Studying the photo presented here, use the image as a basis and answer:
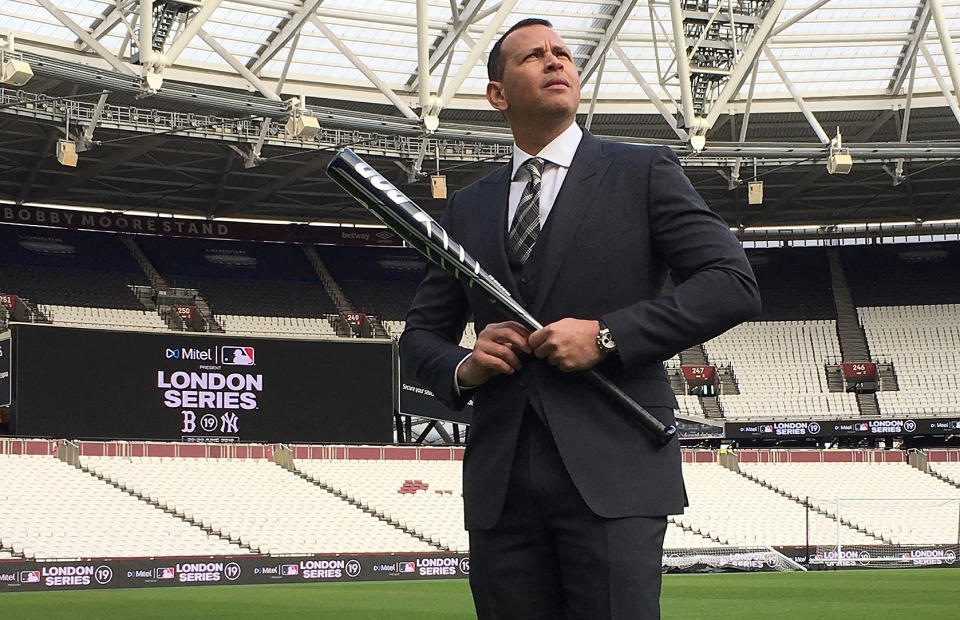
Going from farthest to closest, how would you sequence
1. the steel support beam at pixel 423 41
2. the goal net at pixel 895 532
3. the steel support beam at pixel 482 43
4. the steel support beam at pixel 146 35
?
the goal net at pixel 895 532 < the steel support beam at pixel 482 43 < the steel support beam at pixel 423 41 < the steel support beam at pixel 146 35

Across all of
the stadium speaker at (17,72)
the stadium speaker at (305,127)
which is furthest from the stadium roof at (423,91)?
the stadium speaker at (17,72)

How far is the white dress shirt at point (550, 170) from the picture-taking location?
346cm

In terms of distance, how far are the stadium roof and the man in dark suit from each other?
74.8 ft

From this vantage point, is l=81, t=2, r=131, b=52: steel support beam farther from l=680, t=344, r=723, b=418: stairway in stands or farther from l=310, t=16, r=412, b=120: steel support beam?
l=680, t=344, r=723, b=418: stairway in stands

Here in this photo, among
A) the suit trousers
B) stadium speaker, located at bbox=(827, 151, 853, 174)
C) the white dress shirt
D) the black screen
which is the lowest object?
the suit trousers

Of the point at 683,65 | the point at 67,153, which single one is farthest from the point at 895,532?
the point at 67,153

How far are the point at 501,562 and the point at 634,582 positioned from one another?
36 centimetres

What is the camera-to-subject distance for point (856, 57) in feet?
131

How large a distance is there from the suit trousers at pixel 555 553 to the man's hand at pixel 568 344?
21 cm

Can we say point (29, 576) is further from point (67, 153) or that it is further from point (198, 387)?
point (67, 153)

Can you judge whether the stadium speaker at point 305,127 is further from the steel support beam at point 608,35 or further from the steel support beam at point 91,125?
the steel support beam at point 608,35

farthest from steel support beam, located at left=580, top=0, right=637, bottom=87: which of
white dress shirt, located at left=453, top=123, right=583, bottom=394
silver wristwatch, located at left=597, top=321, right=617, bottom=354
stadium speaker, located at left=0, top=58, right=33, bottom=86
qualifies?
silver wristwatch, located at left=597, top=321, right=617, bottom=354

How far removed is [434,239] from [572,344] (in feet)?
1.47

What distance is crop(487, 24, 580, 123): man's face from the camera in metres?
3.42
